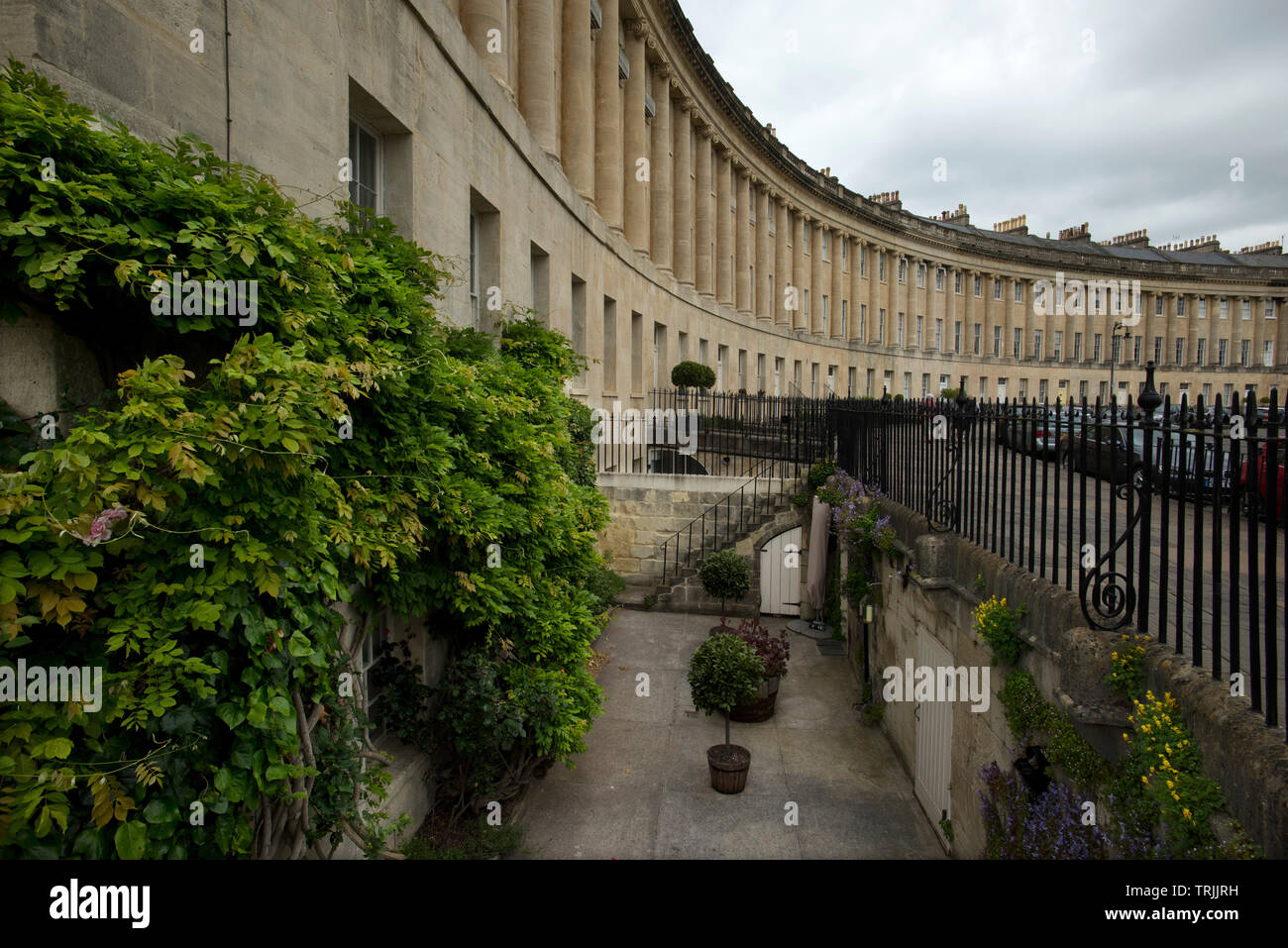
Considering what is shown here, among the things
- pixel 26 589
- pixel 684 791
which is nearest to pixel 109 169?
pixel 26 589

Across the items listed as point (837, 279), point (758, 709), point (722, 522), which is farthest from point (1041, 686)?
point (837, 279)

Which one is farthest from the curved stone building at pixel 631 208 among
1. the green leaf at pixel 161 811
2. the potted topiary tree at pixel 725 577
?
the potted topiary tree at pixel 725 577

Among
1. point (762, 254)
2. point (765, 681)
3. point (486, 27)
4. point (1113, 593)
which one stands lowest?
point (765, 681)

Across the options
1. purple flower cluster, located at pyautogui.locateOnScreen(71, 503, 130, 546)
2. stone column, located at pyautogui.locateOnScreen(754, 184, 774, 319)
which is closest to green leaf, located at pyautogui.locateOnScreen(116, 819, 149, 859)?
purple flower cluster, located at pyautogui.locateOnScreen(71, 503, 130, 546)

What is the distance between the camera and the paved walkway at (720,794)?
7.26 meters

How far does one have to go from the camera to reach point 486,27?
1150 centimetres

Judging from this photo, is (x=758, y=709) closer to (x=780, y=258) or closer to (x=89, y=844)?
(x=89, y=844)

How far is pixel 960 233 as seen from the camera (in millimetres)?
59344

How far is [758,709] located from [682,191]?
24418 millimetres

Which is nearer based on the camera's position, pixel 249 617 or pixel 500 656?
pixel 249 617

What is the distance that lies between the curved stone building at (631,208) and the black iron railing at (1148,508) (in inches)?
232

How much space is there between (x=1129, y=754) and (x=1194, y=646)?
652 millimetres

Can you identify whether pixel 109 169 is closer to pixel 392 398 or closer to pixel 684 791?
pixel 392 398
